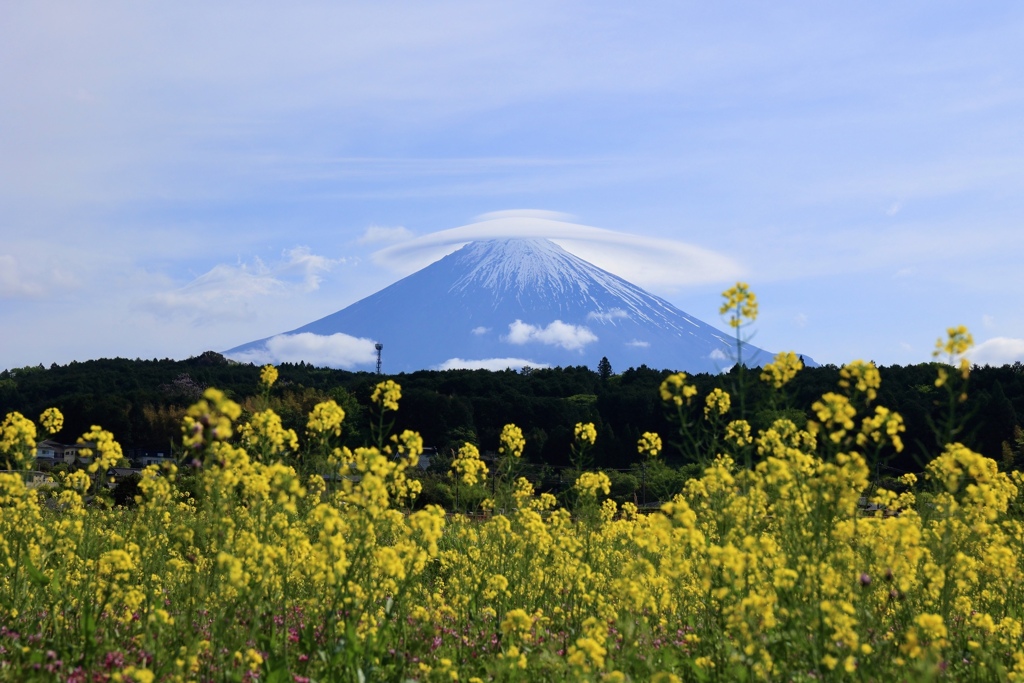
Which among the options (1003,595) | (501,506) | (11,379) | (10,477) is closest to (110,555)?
(10,477)

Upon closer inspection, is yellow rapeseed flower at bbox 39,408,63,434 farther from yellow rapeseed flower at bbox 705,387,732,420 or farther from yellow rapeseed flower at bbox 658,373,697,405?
yellow rapeseed flower at bbox 705,387,732,420

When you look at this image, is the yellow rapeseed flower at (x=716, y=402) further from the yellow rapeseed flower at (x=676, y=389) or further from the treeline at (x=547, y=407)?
the treeline at (x=547, y=407)

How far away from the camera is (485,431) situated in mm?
40188

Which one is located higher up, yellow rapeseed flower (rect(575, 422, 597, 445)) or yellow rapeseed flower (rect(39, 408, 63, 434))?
yellow rapeseed flower (rect(39, 408, 63, 434))

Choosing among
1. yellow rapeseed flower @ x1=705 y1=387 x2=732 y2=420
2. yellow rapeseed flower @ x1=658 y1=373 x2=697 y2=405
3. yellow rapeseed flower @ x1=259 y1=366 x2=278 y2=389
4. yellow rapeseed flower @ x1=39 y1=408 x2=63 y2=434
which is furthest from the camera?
yellow rapeseed flower @ x1=39 y1=408 x2=63 y2=434

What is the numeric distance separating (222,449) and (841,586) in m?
3.41

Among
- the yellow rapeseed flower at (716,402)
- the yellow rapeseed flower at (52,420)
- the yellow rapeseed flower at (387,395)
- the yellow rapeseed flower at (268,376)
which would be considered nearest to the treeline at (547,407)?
the yellow rapeseed flower at (52,420)

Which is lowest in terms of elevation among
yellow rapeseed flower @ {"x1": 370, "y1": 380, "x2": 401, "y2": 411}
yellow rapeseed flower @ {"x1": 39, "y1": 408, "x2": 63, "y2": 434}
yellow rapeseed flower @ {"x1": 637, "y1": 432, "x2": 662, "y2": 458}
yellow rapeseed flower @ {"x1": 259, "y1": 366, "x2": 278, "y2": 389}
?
yellow rapeseed flower @ {"x1": 637, "y1": 432, "x2": 662, "y2": 458}

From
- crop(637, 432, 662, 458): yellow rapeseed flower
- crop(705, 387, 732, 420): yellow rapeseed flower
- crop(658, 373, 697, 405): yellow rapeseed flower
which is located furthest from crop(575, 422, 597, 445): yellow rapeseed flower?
crop(658, 373, 697, 405): yellow rapeseed flower

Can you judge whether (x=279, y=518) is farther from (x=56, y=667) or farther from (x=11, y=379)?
(x=11, y=379)

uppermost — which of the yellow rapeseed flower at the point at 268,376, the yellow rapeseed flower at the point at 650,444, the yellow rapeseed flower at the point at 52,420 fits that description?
the yellow rapeseed flower at the point at 268,376

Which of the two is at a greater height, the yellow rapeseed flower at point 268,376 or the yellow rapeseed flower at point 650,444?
the yellow rapeseed flower at point 268,376

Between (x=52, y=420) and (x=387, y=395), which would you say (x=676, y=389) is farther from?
(x=52, y=420)

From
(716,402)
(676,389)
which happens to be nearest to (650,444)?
(716,402)
